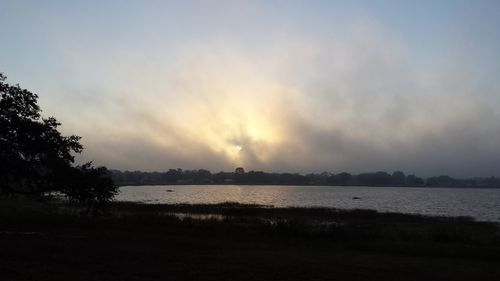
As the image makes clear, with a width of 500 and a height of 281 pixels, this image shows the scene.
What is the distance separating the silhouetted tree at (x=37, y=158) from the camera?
29984mm

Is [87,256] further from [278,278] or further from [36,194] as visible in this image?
[36,194]

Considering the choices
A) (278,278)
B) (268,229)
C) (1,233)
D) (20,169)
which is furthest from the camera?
(268,229)

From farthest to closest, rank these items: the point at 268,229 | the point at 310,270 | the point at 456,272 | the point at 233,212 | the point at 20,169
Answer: the point at 233,212, the point at 268,229, the point at 20,169, the point at 456,272, the point at 310,270

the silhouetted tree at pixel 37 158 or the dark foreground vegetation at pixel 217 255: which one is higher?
the silhouetted tree at pixel 37 158

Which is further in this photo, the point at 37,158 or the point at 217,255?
the point at 37,158

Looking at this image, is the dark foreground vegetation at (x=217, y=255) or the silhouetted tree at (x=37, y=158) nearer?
the dark foreground vegetation at (x=217, y=255)

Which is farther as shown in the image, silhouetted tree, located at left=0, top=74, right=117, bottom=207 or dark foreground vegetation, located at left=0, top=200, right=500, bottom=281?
silhouetted tree, located at left=0, top=74, right=117, bottom=207

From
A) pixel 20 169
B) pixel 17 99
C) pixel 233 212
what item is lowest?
pixel 233 212

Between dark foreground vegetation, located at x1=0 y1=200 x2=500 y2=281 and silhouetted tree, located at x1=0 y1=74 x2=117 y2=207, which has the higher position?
silhouetted tree, located at x1=0 y1=74 x2=117 y2=207

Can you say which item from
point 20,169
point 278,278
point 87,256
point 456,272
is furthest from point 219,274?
point 20,169

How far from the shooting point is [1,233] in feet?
75.8

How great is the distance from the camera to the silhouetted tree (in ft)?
98.4

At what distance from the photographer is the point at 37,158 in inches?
1220

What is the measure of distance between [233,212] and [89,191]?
33066 millimetres
